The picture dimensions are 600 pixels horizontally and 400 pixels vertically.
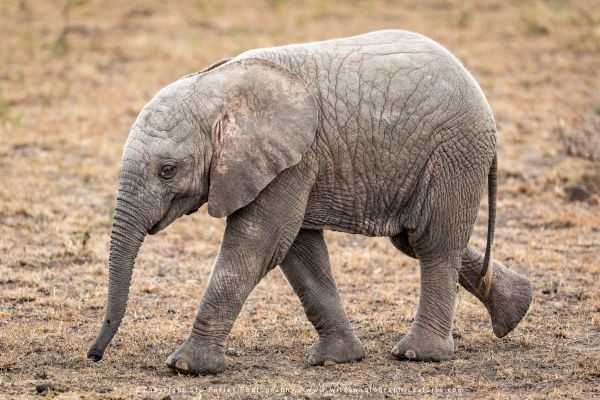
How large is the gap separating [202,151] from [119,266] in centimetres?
82

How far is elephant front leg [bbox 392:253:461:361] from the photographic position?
7586mm

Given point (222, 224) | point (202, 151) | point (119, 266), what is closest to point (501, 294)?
point (202, 151)

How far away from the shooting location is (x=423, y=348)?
761 centimetres

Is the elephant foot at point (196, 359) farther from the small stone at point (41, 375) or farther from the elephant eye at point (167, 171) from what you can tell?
the elephant eye at point (167, 171)

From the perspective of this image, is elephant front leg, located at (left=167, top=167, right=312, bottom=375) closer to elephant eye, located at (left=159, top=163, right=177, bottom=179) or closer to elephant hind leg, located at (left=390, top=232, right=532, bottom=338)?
elephant eye, located at (left=159, top=163, right=177, bottom=179)

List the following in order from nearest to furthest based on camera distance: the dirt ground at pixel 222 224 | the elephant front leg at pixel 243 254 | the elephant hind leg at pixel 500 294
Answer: the elephant front leg at pixel 243 254, the dirt ground at pixel 222 224, the elephant hind leg at pixel 500 294

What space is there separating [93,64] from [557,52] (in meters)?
7.58

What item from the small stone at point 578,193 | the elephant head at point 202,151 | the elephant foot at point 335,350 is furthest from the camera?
the small stone at point 578,193

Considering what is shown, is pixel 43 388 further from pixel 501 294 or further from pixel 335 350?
pixel 501 294

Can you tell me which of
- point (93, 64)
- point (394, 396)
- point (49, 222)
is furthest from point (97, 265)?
point (93, 64)

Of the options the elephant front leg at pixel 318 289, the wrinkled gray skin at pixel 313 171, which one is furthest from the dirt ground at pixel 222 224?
the wrinkled gray skin at pixel 313 171

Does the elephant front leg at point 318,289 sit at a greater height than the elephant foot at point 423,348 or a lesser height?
greater

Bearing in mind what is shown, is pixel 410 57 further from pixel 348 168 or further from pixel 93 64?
pixel 93 64

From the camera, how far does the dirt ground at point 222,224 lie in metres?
7.28
